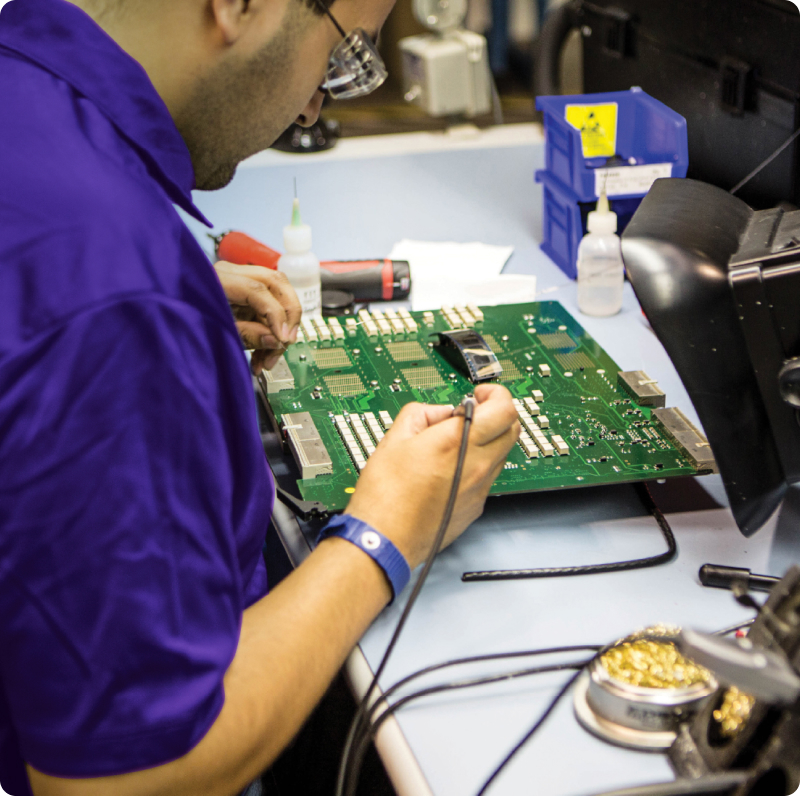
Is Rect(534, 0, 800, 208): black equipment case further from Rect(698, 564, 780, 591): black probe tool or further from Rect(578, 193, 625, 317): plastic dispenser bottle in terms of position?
Rect(698, 564, 780, 591): black probe tool

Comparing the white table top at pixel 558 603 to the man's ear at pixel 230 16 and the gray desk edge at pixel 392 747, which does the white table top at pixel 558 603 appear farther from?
the man's ear at pixel 230 16

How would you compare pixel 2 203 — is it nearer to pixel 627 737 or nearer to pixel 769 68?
pixel 627 737

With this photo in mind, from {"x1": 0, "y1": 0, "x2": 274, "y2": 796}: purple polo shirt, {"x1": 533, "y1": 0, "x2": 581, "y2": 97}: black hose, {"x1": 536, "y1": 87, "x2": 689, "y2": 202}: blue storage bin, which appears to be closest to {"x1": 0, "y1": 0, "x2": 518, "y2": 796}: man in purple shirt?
{"x1": 0, "y1": 0, "x2": 274, "y2": 796}: purple polo shirt

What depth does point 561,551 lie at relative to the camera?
3.16 feet

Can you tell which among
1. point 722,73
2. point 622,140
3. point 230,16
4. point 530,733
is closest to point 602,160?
point 622,140

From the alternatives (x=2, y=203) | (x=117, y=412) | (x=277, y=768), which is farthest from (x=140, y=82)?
(x=277, y=768)

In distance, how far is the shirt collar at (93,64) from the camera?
0.70 metres

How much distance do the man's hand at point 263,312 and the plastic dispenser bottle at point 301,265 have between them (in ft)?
0.69

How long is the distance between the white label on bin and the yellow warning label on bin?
0.19 meters

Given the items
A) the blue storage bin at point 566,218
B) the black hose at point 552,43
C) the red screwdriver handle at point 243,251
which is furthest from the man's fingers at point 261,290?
the black hose at point 552,43

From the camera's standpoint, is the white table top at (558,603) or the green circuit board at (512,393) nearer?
the white table top at (558,603)

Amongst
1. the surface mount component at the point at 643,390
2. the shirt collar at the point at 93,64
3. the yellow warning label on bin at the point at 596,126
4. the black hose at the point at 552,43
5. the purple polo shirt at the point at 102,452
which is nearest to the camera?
the purple polo shirt at the point at 102,452

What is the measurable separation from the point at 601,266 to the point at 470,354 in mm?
381

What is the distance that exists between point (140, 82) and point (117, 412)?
29 centimetres
